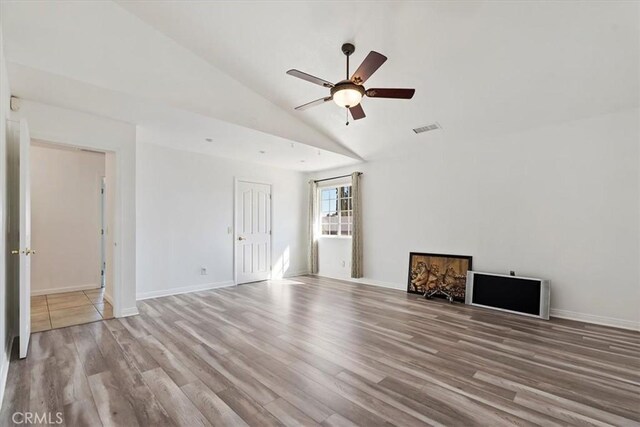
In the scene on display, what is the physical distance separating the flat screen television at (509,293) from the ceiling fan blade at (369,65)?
11.9ft

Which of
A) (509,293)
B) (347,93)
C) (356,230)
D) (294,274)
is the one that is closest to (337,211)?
(356,230)

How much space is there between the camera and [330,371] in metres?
2.49

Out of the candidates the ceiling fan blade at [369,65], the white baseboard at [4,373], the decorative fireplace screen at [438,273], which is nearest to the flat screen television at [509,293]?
the decorative fireplace screen at [438,273]

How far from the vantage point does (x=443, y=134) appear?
4.72 metres

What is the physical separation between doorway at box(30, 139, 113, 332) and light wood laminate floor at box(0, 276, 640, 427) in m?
2.36

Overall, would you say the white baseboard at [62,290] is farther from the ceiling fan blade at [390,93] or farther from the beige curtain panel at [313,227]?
the ceiling fan blade at [390,93]

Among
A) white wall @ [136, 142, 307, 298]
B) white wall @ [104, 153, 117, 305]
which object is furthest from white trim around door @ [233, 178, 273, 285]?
white wall @ [104, 153, 117, 305]

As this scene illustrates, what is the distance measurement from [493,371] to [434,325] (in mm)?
1133

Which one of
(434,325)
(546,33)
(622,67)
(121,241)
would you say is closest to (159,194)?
(121,241)

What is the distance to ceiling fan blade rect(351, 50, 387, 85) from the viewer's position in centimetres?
235

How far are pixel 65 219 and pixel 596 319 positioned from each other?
850cm

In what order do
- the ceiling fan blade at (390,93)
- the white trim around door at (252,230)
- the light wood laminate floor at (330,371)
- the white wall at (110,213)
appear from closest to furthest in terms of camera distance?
the light wood laminate floor at (330,371) < the ceiling fan blade at (390,93) < the white wall at (110,213) < the white trim around door at (252,230)

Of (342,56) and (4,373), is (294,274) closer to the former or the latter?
(342,56)

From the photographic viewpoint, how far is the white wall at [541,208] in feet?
11.9
